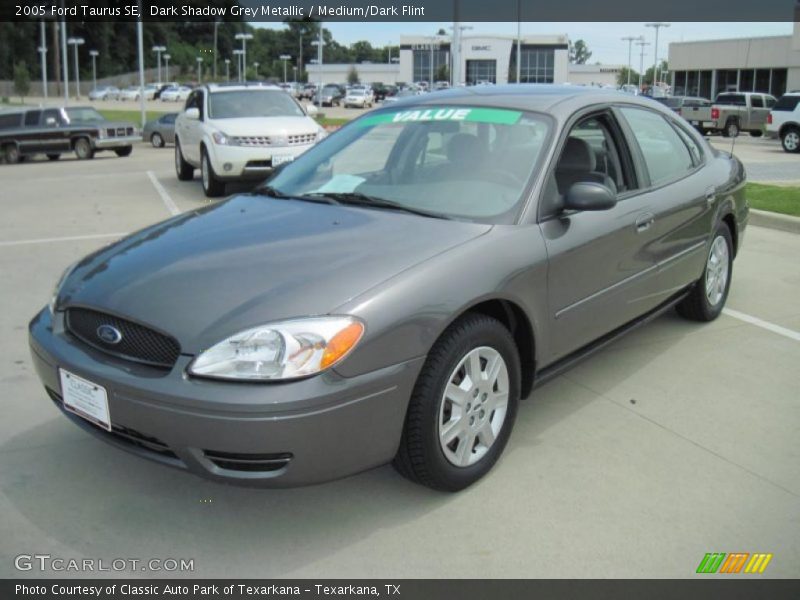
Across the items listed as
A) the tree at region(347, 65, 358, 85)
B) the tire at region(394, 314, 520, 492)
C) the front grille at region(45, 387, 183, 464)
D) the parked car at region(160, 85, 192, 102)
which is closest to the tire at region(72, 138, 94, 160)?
the front grille at region(45, 387, 183, 464)

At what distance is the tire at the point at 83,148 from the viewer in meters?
20.4

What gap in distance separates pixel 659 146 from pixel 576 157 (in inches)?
41.3

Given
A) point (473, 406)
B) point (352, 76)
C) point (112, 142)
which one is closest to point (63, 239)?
point (473, 406)

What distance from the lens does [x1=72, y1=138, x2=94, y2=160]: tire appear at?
2041 centimetres

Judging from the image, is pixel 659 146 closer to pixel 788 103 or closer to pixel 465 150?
pixel 465 150

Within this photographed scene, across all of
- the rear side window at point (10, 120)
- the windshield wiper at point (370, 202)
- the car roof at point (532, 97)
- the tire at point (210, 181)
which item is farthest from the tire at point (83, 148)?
the windshield wiper at point (370, 202)

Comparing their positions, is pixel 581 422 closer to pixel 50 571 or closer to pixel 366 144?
pixel 366 144

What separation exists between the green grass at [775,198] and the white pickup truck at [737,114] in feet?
59.0

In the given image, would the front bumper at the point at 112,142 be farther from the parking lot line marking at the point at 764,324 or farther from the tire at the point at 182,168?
the parking lot line marking at the point at 764,324

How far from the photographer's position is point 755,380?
4.44 meters

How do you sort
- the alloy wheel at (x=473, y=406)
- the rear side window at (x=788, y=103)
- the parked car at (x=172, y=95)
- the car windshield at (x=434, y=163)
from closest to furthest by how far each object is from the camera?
the alloy wheel at (x=473, y=406) → the car windshield at (x=434, y=163) → the rear side window at (x=788, y=103) → the parked car at (x=172, y=95)

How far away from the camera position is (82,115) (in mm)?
20906
